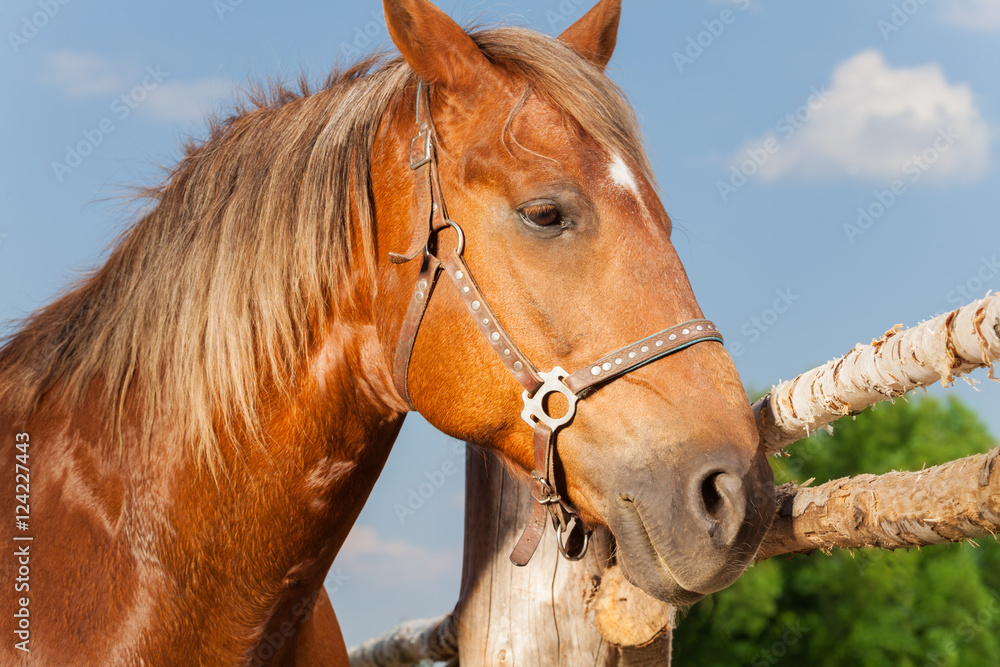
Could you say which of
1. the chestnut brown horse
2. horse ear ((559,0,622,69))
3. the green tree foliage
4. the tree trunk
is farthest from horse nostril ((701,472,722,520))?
the green tree foliage

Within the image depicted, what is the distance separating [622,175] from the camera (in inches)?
90.0

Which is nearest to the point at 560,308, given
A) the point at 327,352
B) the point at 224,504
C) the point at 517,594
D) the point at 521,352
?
the point at 521,352

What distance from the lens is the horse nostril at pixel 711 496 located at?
1964 millimetres

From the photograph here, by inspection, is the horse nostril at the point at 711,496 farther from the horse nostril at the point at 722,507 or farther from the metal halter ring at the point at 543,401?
the metal halter ring at the point at 543,401

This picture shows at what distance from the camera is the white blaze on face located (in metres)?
2.27

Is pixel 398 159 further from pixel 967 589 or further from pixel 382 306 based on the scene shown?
pixel 967 589

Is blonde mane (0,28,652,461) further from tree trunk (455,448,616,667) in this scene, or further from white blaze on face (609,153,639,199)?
tree trunk (455,448,616,667)

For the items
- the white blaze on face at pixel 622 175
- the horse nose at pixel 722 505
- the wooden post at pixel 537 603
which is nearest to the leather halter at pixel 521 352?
the horse nose at pixel 722 505

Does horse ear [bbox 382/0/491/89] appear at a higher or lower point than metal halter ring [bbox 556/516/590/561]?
higher

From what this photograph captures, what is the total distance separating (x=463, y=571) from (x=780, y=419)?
174 cm

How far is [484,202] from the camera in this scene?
2.32 m

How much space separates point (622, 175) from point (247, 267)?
125 centimetres

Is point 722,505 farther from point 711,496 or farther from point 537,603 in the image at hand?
point 537,603

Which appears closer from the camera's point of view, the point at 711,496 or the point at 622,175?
the point at 711,496
